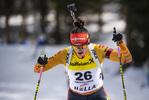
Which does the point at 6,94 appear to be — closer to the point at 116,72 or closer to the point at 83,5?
the point at 116,72

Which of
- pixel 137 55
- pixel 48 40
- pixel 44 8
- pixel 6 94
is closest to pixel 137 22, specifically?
pixel 137 55

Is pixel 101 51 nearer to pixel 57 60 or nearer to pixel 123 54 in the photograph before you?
pixel 123 54

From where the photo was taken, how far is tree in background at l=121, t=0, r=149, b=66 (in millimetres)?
9009

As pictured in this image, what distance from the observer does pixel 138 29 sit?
934cm

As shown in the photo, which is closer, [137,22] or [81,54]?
[81,54]

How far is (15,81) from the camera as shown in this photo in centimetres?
1048

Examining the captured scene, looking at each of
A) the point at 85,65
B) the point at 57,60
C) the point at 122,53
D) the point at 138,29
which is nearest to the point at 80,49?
the point at 85,65

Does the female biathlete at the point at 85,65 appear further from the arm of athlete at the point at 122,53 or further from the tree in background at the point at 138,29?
the tree in background at the point at 138,29

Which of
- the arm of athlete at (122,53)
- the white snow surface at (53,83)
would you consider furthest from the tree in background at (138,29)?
the arm of athlete at (122,53)

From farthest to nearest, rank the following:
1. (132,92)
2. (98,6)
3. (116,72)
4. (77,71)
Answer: (98,6) → (116,72) → (132,92) → (77,71)

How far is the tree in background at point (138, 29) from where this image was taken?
9.01 meters

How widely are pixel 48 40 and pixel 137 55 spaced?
15.1m

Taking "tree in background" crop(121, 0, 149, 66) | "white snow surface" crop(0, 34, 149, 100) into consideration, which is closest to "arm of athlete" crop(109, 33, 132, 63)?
"white snow surface" crop(0, 34, 149, 100)

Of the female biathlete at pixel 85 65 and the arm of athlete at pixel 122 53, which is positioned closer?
the arm of athlete at pixel 122 53
